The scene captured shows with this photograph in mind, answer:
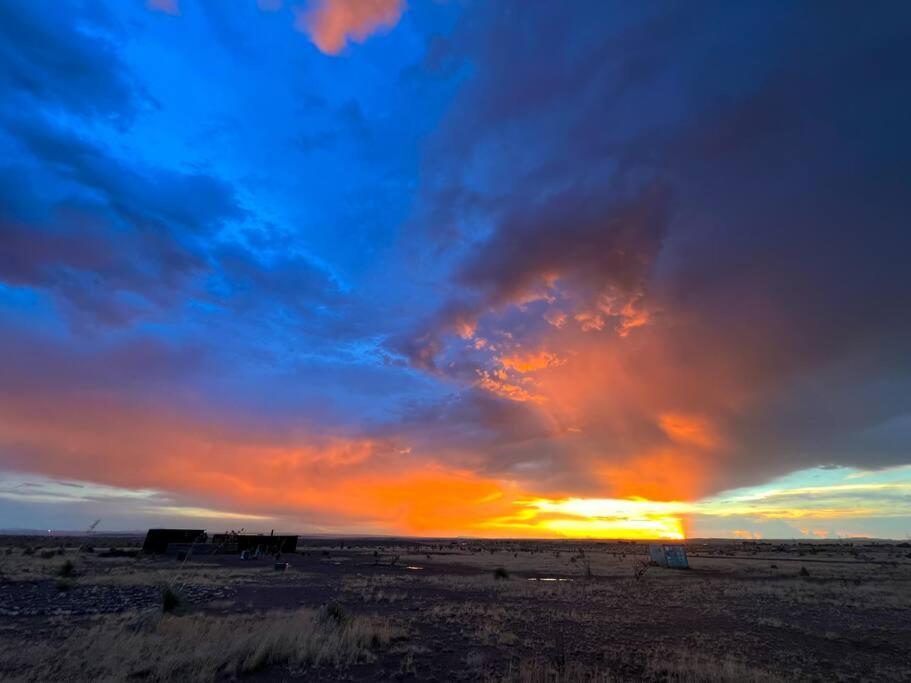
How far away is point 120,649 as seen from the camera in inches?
476

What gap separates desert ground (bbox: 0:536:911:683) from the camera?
11.8 metres

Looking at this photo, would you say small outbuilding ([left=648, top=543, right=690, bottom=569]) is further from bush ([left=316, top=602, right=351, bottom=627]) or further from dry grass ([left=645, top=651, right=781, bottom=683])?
bush ([left=316, top=602, right=351, bottom=627])

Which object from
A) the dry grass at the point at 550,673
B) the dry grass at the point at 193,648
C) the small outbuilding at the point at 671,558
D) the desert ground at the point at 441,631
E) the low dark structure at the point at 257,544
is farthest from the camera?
the low dark structure at the point at 257,544

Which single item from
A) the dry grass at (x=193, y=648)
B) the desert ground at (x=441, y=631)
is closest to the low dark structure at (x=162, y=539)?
the desert ground at (x=441, y=631)

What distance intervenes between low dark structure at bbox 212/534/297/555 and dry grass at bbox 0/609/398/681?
4903cm

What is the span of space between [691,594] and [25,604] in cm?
3183

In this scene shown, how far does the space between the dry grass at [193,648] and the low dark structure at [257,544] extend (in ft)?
161

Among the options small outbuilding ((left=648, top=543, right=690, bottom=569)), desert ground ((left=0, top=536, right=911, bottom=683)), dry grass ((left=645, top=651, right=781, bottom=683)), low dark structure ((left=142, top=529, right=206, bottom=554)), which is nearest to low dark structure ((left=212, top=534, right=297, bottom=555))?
low dark structure ((left=142, top=529, right=206, bottom=554))

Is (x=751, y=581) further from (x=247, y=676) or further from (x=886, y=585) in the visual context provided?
(x=247, y=676)

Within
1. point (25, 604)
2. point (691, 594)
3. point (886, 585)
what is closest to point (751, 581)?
point (886, 585)

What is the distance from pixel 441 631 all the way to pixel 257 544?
5594cm

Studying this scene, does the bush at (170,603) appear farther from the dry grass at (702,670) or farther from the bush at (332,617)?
the dry grass at (702,670)

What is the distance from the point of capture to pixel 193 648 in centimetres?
1253

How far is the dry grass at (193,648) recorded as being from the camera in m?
10.8
